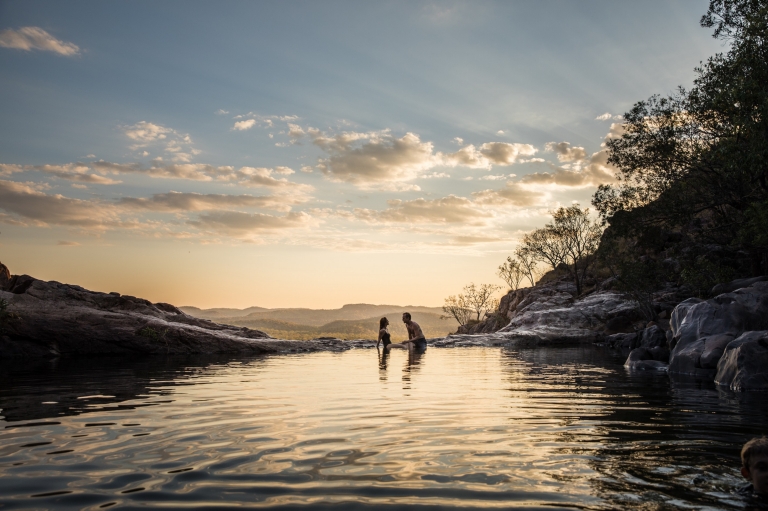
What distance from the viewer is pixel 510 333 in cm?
4703

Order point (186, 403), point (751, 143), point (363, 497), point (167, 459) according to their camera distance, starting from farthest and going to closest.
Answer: point (751, 143)
point (186, 403)
point (167, 459)
point (363, 497)

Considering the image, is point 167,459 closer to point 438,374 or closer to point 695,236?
point 438,374

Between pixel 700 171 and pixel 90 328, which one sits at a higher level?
pixel 700 171

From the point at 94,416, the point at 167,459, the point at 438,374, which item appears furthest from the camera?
the point at 438,374

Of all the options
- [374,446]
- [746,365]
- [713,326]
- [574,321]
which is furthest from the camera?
[574,321]

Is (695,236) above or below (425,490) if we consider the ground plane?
above

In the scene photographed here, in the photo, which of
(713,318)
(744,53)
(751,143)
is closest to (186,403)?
(713,318)

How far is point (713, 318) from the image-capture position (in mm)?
20078

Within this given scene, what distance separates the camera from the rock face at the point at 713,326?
1805 centimetres

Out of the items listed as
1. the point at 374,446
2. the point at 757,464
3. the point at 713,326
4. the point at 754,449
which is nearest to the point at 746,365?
the point at 713,326

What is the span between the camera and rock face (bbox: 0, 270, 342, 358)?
26953mm

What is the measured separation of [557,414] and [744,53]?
79.4 ft

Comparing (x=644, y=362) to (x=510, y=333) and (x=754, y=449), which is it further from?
(x=510, y=333)

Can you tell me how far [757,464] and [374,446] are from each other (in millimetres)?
4170
